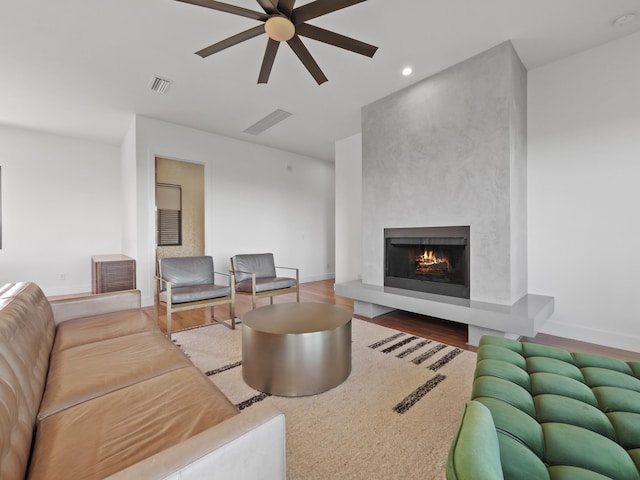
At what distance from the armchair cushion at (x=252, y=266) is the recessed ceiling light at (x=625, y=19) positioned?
14.7ft

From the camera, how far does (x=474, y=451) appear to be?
60cm

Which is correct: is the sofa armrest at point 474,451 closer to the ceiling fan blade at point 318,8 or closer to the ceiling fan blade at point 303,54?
the ceiling fan blade at point 318,8

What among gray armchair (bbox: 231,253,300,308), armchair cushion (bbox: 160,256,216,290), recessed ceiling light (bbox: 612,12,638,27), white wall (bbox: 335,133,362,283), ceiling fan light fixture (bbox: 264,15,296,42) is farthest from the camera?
white wall (bbox: 335,133,362,283)

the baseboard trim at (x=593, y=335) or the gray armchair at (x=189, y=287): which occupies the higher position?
the gray armchair at (x=189, y=287)

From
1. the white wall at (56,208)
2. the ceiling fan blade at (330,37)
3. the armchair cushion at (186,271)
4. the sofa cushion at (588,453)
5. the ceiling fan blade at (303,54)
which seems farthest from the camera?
A: the white wall at (56,208)

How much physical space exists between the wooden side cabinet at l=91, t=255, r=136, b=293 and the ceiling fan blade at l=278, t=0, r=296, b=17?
398 cm

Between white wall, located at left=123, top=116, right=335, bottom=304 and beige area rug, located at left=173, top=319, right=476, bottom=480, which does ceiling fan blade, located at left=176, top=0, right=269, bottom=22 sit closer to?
beige area rug, located at left=173, top=319, right=476, bottom=480

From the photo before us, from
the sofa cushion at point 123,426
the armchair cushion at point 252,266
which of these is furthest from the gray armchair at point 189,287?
the sofa cushion at point 123,426

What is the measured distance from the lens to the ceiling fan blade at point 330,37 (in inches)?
76.3

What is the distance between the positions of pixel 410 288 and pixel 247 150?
400 cm

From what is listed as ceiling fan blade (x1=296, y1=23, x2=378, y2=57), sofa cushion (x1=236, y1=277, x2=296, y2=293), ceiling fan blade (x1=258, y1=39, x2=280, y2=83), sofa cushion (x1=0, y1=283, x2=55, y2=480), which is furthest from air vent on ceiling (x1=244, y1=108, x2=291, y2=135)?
sofa cushion (x1=0, y1=283, x2=55, y2=480)

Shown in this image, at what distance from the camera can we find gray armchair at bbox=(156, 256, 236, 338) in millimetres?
3025

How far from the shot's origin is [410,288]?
3514mm

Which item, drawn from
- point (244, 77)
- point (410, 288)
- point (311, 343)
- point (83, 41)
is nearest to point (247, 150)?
point (244, 77)
